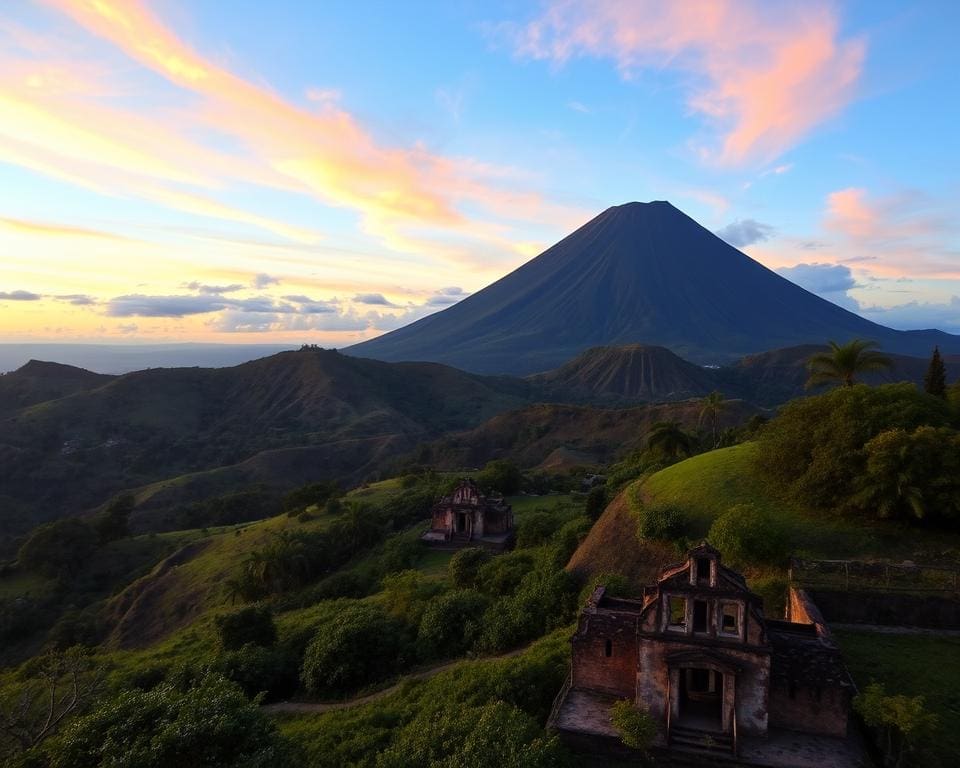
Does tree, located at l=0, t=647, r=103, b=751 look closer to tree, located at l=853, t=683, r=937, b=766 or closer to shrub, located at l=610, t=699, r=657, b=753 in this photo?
shrub, located at l=610, t=699, r=657, b=753

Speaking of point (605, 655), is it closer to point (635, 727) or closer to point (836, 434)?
point (635, 727)

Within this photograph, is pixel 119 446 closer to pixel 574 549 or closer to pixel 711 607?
pixel 574 549

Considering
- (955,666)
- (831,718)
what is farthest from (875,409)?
(831,718)

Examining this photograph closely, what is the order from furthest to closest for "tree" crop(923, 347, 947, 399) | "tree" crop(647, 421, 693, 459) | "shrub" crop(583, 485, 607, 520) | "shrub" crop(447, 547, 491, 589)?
"tree" crop(647, 421, 693, 459) < "tree" crop(923, 347, 947, 399) < "shrub" crop(583, 485, 607, 520) < "shrub" crop(447, 547, 491, 589)

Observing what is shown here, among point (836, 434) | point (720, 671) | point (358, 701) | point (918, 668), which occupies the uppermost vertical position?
point (836, 434)

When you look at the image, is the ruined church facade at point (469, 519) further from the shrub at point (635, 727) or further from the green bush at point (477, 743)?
the shrub at point (635, 727)

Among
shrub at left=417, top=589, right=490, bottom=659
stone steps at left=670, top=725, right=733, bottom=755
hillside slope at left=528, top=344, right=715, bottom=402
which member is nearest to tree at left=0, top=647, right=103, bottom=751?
shrub at left=417, top=589, right=490, bottom=659

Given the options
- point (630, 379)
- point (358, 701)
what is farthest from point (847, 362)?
point (630, 379)
